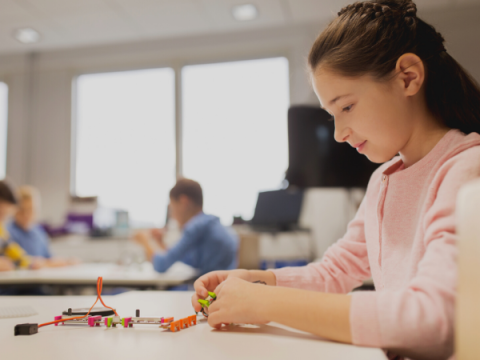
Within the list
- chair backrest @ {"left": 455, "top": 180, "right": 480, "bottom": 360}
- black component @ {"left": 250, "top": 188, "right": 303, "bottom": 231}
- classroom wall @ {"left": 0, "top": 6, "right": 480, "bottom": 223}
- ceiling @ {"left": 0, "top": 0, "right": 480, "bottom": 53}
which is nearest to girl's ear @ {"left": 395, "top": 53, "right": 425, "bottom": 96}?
chair backrest @ {"left": 455, "top": 180, "right": 480, "bottom": 360}

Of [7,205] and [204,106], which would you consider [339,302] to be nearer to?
[7,205]

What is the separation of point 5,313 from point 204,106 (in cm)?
404

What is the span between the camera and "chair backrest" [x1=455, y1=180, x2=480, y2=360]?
41cm

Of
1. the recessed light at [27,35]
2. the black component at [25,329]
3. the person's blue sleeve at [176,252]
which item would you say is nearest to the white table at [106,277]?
the person's blue sleeve at [176,252]

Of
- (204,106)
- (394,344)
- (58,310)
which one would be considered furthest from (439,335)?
(204,106)

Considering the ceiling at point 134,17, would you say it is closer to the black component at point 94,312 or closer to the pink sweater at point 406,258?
the pink sweater at point 406,258

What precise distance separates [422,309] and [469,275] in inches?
5.0

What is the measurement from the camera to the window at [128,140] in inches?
185

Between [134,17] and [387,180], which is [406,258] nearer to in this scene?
[387,180]

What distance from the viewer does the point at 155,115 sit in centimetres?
478

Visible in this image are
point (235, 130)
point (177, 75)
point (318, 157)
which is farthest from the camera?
point (177, 75)

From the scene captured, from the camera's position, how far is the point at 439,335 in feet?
1.69

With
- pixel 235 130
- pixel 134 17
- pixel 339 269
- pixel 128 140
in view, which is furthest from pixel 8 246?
pixel 339 269

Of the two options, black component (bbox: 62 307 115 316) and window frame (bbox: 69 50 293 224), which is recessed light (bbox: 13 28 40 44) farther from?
black component (bbox: 62 307 115 316)
